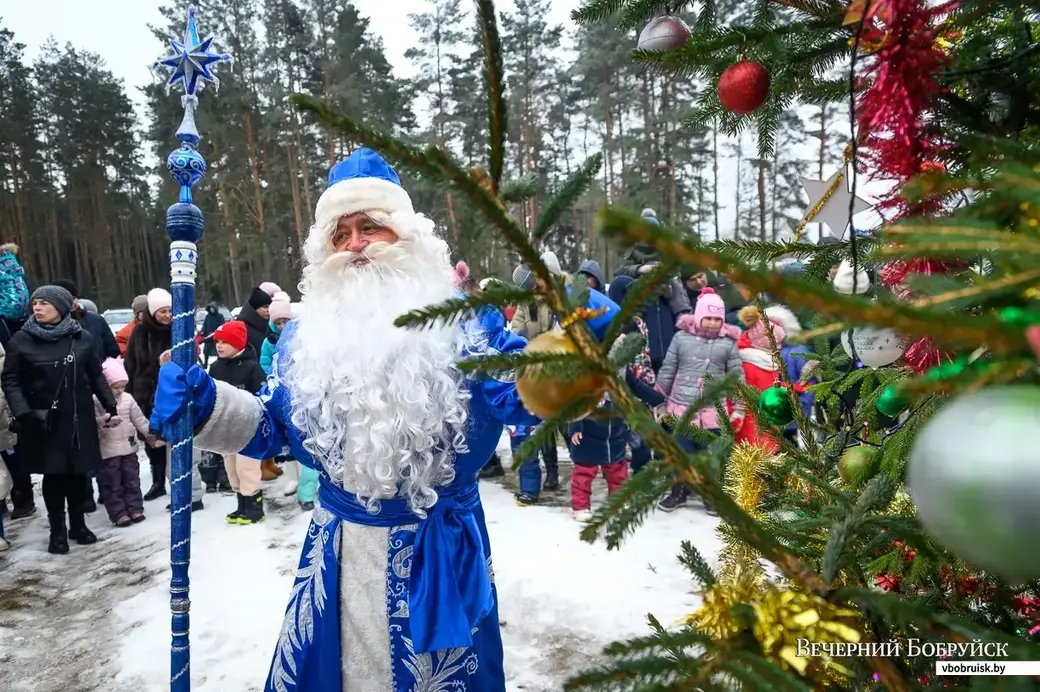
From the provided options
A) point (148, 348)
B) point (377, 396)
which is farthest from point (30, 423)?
point (377, 396)

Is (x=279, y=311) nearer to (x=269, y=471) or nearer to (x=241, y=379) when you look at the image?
(x=241, y=379)

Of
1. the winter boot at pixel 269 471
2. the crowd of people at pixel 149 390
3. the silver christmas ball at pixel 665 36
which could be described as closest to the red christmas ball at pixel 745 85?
the silver christmas ball at pixel 665 36

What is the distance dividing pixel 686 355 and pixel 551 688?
8.60 ft

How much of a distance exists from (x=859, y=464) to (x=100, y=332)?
19.9 feet

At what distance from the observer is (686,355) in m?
4.61

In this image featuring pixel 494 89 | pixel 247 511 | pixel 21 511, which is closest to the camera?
pixel 494 89

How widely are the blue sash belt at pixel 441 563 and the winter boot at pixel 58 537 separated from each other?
3665mm

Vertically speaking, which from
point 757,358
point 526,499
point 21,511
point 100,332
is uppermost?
point 100,332

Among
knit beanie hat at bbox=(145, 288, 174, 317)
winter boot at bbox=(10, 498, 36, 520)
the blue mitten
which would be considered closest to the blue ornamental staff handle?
the blue mitten

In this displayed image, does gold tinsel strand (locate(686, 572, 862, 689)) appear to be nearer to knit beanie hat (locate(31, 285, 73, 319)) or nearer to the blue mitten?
the blue mitten

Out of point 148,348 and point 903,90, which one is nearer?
point 903,90

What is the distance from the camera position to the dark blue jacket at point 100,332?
5.29 metres

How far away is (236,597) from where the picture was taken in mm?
3564

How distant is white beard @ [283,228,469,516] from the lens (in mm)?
1781
